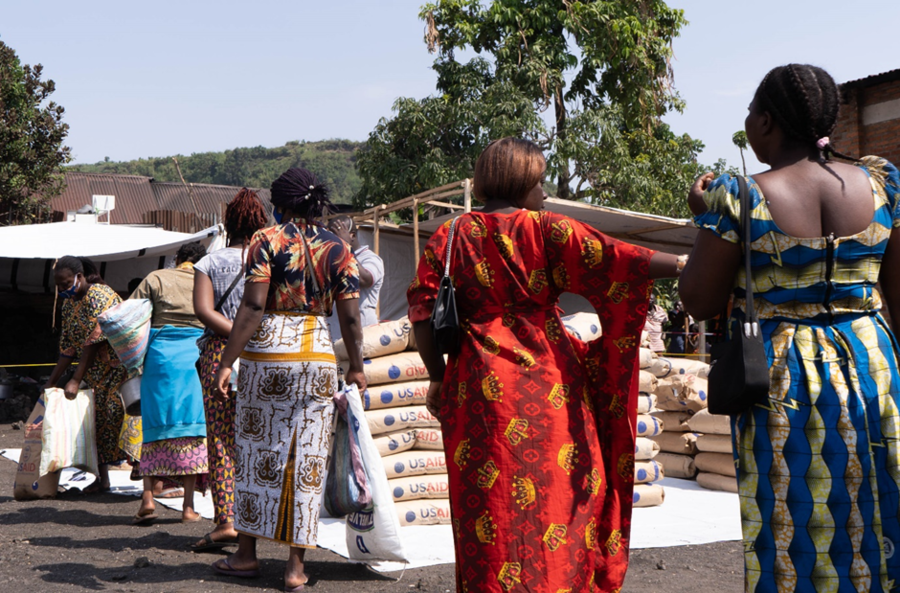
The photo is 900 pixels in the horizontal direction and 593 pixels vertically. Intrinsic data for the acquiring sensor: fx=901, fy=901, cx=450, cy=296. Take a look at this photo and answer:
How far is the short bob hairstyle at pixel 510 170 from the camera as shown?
113 inches

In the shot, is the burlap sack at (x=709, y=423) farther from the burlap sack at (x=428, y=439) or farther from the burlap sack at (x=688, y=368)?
the burlap sack at (x=428, y=439)

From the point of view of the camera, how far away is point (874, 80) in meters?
14.6

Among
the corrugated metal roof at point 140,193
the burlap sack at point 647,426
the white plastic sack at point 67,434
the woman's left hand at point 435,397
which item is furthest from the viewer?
the corrugated metal roof at point 140,193

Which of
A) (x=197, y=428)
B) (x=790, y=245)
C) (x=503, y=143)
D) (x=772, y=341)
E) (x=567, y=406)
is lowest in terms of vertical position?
(x=197, y=428)

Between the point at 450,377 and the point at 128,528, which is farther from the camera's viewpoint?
the point at 128,528

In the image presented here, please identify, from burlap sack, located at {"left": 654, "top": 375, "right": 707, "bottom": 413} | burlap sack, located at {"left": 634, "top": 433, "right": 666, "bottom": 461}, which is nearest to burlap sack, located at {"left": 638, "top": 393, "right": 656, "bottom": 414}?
burlap sack, located at {"left": 634, "top": 433, "right": 666, "bottom": 461}

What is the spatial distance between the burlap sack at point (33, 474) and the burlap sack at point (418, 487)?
2.94 metres

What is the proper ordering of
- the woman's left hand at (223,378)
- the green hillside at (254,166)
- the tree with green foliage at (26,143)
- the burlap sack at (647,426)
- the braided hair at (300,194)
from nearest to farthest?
the woman's left hand at (223,378)
the braided hair at (300,194)
the burlap sack at (647,426)
the tree with green foliage at (26,143)
the green hillside at (254,166)

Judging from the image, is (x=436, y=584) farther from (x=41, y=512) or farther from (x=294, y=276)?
(x=41, y=512)

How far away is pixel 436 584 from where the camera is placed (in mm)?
4125

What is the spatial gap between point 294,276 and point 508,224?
1554 millimetres

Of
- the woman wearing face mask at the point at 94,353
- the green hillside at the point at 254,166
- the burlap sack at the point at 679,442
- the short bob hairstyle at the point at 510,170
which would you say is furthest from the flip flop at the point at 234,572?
the green hillside at the point at 254,166

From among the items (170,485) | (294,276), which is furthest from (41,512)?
(294,276)

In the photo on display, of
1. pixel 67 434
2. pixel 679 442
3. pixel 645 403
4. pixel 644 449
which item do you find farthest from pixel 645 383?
pixel 67 434
